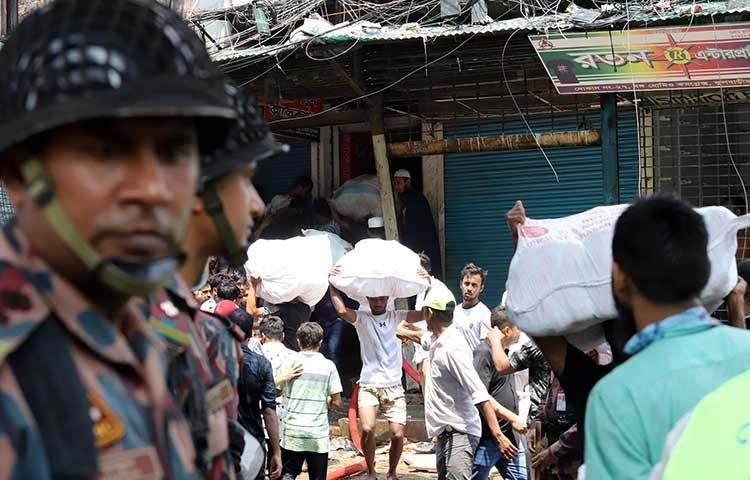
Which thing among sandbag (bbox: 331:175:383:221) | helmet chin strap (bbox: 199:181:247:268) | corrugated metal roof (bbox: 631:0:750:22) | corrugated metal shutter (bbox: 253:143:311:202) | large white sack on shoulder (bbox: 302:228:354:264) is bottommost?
large white sack on shoulder (bbox: 302:228:354:264)

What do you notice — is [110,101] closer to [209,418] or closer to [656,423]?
[209,418]

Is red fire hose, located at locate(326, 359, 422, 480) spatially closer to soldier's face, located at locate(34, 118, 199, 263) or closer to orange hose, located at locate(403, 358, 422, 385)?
orange hose, located at locate(403, 358, 422, 385)

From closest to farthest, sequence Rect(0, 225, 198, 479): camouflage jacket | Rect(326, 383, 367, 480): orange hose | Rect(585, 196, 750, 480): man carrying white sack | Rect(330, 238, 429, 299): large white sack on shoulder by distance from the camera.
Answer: Rect(0, 225, 198, 479): camouflage jacket → Rect(585, 196, 750, 480): man carrying white sack → Rect(330, 238, 429, 299): large white sack on shoulder → Rect(326, 383, 367, 480): orange hose

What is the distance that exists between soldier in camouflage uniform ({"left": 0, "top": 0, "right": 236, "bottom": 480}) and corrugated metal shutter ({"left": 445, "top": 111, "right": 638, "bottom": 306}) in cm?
871

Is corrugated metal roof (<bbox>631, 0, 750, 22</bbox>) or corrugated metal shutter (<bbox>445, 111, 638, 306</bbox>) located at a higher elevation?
corrugated metal roof (<bbox>631, 0, 750, 22</bbox>)

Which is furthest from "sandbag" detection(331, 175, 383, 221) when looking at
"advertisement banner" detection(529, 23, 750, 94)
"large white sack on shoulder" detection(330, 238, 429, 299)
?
"advertisement banner" detection(529, 23, 750, 94)

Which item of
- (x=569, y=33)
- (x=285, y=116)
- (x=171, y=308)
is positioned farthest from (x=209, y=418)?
(x=285, y=116)

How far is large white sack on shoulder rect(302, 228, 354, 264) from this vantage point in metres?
9.52

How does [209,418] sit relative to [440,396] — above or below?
above

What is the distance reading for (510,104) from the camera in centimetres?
927

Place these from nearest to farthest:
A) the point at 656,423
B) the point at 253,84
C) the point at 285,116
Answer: the point at 656,423
the point at 253,84
the point at 285,116

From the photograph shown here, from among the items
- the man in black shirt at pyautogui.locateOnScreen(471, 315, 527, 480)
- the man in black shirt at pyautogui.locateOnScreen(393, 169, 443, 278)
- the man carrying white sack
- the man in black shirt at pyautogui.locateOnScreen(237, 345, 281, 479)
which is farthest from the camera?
the man in black shirt at pyautogui.locateOnScreen(393, 169, 443, 278)

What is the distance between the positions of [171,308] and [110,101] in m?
0.67

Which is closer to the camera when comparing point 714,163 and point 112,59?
point 112,59
